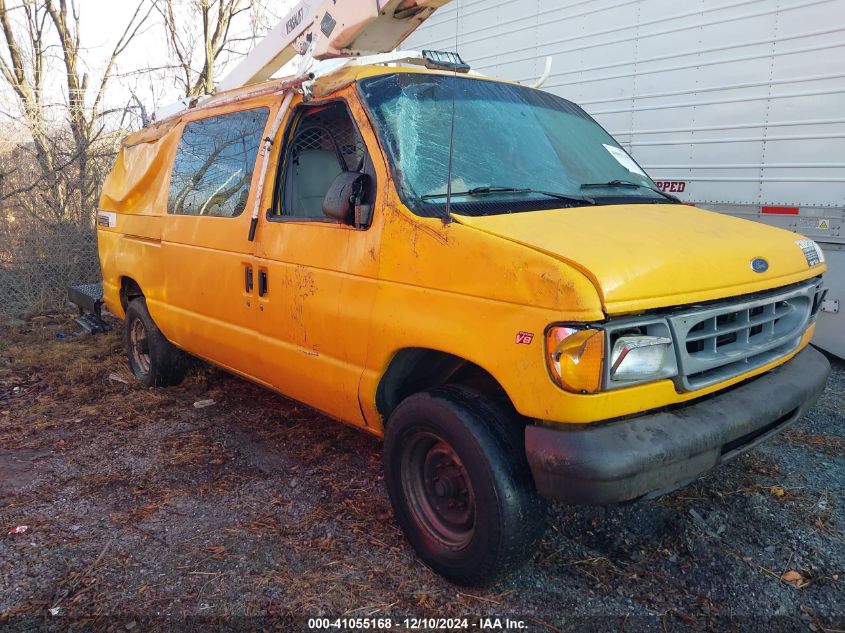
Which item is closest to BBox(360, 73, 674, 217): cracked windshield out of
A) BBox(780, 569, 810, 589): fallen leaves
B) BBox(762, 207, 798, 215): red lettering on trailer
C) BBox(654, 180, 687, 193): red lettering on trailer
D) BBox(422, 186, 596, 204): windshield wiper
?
BBox(422, 186, 596, 204): windshield wiper

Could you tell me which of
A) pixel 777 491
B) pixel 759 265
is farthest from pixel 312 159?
pixel 777 491

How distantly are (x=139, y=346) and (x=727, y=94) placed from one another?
18.4 feet

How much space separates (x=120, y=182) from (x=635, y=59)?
16.4 ft

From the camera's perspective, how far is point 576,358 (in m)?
2.21

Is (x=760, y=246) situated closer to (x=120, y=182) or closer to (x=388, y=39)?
(x=388, y=39)

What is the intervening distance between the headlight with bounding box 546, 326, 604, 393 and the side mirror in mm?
1159

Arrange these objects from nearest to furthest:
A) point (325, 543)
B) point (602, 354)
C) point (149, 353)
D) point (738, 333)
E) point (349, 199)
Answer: point (602, 354) → point (738, 333) → point (349, 199) → point (325, 543) → point (149, 353)

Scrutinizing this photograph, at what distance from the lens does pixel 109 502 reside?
3.50 m

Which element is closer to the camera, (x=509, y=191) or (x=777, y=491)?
(x=509, y=191)

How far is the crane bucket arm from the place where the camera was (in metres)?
4.45

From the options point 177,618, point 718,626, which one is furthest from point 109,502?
point 718,626

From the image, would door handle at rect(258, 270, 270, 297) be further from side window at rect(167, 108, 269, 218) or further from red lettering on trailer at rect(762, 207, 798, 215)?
red lettering on trailer at rect(762, 207, 798, 215)

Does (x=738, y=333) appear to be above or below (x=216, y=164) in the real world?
below

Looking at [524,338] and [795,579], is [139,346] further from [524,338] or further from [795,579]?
[795,579]
